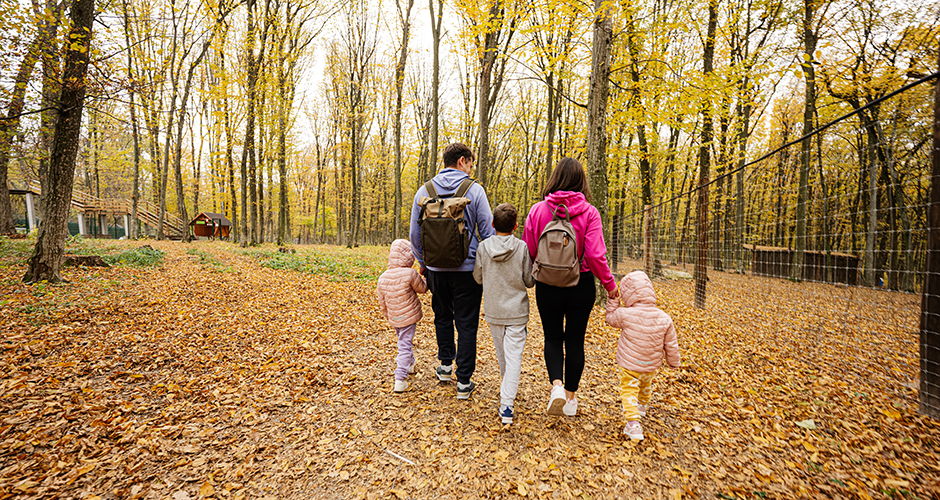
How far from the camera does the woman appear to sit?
2803 mm

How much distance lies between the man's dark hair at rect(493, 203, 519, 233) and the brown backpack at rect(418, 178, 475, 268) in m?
0.27

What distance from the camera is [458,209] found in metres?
2.94

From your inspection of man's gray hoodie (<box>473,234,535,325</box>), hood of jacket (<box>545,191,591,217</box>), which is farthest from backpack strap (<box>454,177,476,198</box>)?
hood of jacket (<box>545,191,591,217</box>)

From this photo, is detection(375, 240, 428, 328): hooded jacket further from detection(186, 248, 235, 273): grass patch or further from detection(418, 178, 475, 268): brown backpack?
detection(186, 248, 235, 273): grass patch

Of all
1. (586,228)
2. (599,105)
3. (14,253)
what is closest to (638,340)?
(586,228)

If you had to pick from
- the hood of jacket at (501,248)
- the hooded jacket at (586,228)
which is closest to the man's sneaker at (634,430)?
the hooded jacket at (586,228)

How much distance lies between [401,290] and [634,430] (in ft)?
7.41

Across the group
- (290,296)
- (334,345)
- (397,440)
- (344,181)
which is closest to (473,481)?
(397,440)

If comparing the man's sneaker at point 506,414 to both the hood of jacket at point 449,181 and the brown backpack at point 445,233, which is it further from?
Answer: the hood of jacket at point 449,181

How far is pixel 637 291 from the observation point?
276 centimetres

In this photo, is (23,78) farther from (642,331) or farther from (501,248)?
(642,331)

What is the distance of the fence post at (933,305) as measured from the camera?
2789 mm

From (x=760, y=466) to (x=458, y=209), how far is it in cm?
282

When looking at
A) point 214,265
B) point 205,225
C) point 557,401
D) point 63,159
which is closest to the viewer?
point 557,401
